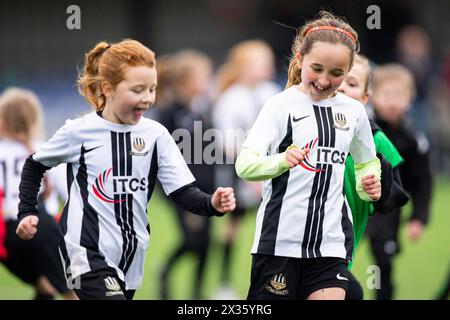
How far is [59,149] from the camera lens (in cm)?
507

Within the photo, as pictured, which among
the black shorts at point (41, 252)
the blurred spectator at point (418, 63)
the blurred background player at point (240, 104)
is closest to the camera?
the black shorts at point (41, 252)

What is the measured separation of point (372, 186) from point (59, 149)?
159cm

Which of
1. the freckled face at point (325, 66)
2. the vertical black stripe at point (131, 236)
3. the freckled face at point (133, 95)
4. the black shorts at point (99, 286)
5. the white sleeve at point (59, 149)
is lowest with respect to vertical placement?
Result: the black shorts at point (99, 286)

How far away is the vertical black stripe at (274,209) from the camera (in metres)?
4.96

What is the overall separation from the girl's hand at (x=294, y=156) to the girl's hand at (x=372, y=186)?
0.54 metres

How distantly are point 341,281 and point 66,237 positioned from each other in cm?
140

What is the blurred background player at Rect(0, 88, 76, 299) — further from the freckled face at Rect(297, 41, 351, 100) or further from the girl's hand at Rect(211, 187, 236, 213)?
the freckled face at Rect(297, 41, 351, 100)

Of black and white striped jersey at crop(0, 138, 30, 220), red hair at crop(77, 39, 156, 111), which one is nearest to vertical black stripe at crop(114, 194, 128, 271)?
red hair at crop(77, 39, 156, 111)

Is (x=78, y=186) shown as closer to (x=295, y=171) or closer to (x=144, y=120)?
(x=144, y=120)

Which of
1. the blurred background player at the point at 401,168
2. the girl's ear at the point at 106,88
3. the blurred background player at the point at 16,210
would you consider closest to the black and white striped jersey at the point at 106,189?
the girl's ear at the point at 106,88

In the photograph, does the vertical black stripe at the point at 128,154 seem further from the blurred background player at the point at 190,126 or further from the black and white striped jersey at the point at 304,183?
the blurred background player at the point at 190,126

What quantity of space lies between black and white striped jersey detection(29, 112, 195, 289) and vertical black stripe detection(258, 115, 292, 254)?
0.61 meters

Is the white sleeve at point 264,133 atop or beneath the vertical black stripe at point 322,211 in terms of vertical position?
atop

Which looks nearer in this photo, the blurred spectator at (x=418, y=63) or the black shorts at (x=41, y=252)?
the black shorts at (x=41, y=252)
